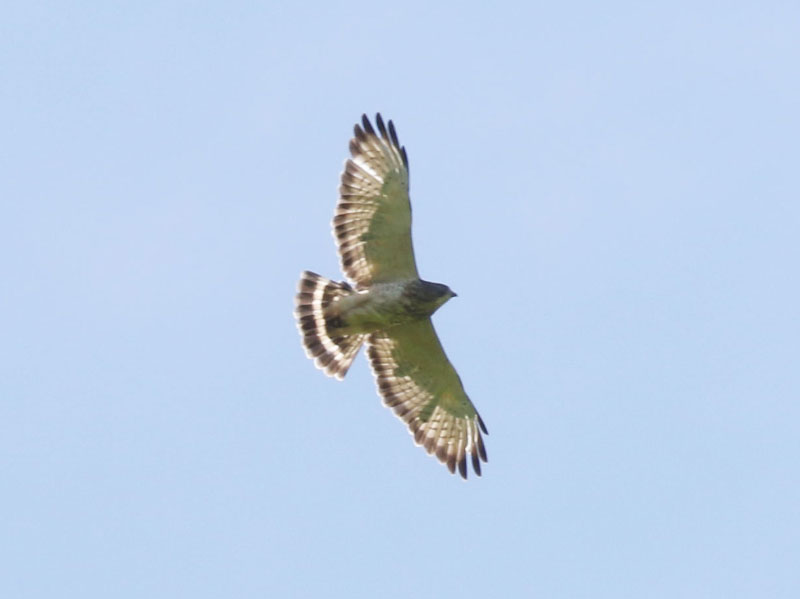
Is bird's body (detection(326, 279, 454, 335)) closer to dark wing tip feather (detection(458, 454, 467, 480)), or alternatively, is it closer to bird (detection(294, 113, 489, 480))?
bird (detection(294, 113, 489, 480))

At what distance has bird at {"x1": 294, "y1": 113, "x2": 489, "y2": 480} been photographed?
15.8 m

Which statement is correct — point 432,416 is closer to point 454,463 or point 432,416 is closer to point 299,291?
point 454,463

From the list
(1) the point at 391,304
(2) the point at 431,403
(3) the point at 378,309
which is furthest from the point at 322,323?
(2) the point at 431,403

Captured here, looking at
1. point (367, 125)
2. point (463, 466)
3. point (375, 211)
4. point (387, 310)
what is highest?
point (367, 125)

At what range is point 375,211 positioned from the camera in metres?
15.8

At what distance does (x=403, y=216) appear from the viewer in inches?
621

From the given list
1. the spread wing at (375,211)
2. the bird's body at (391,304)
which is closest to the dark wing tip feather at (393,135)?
the spread wing at (375,211)

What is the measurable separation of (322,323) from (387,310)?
2.46 feet

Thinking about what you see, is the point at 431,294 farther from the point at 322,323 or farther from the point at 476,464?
the point at 476,464

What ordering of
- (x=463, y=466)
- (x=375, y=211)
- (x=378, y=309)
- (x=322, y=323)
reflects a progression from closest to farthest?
(x=375, y=211)
(x=378, y=309)
(x=322, y=323)
(x=463, y=466)

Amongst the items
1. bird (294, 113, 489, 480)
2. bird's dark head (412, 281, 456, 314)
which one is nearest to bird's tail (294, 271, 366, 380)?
bird (294, 113, 489, 480)

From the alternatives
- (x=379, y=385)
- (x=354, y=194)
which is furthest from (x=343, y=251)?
(x=379, y=385)

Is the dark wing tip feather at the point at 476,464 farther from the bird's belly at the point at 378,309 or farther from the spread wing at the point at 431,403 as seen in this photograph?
the bird's belly at the point at 378,309

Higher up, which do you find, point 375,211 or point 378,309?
point 375,211
